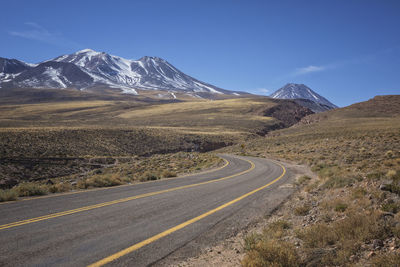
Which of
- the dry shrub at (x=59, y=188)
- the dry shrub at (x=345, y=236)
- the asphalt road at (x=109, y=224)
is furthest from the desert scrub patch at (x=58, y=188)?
the dry shrub at (x=345, y=236)

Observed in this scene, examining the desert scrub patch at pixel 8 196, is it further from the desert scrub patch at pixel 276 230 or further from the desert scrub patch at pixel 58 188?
the desert scrub patch at pixel 276 230

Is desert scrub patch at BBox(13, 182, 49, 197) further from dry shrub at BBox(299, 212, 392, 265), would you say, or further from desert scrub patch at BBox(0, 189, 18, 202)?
dry shrub at BBox(299, 212, 392, 265)

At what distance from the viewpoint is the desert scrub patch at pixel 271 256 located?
A: 423 cm

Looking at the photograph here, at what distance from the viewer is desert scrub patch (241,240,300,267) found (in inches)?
166

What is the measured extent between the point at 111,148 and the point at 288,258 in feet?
139

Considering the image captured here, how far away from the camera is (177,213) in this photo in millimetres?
7836

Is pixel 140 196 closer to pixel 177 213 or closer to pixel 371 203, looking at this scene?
pixel 177 213

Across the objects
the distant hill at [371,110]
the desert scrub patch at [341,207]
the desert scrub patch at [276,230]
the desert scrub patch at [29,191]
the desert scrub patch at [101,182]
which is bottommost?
the desert scrub patch at [101,182]

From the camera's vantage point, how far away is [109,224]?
6.61m

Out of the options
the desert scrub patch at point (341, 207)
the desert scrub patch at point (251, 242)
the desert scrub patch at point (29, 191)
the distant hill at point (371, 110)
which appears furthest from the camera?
the distant hill at point (371, 110)

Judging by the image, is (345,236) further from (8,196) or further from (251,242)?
(8,196)

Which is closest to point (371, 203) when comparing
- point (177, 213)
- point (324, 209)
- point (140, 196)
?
point (324, 209)

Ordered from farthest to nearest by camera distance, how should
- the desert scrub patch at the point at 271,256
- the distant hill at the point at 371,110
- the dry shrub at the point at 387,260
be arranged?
1. the distant hill at the point at 371,110
2. the desert scrub patch at the point at 271,256
3. the dry shrub at the point at 387,260

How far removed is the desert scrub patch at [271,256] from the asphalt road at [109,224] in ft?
5.72
